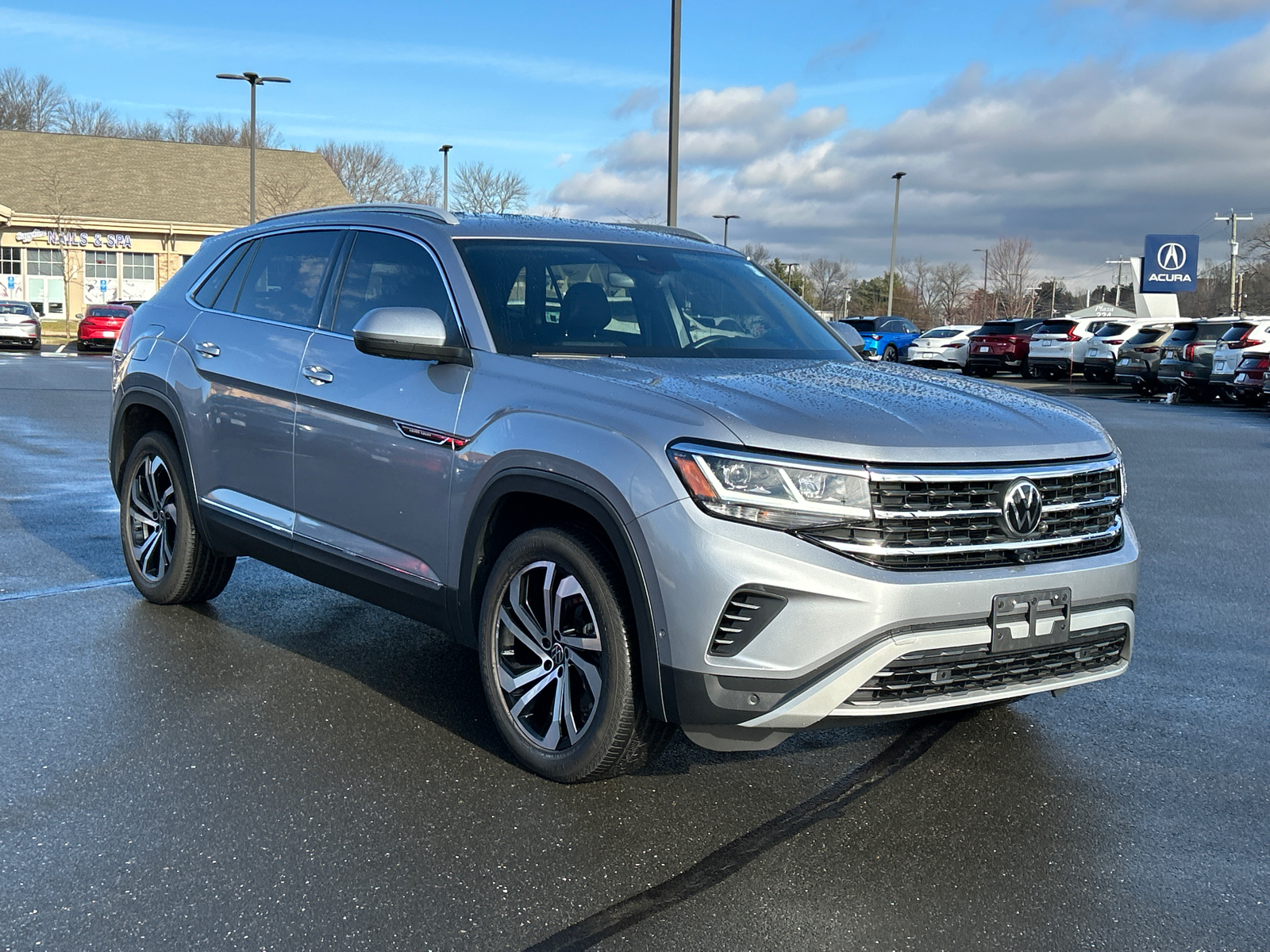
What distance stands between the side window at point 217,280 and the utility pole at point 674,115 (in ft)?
37.2

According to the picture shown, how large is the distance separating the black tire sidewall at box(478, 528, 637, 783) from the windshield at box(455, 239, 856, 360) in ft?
2.49

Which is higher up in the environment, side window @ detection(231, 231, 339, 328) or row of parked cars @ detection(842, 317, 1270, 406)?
row of parked cars @ detection(842, 317, 1270, 406)

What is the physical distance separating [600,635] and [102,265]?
178 feet

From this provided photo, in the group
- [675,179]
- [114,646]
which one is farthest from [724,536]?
[675,179]

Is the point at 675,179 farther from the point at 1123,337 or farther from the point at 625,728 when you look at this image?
the point at 1123,337

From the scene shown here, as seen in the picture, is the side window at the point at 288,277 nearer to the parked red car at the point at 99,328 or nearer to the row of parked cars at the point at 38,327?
the row of parked cars at the point at 38,327

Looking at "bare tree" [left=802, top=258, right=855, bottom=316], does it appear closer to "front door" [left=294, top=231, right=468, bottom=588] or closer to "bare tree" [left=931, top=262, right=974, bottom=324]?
"bare tree" [left=931, top=262, right=974, bottom=324]

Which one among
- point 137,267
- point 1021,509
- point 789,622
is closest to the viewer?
point 789,622

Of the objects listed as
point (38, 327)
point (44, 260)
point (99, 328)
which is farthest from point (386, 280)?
point (44, 260)

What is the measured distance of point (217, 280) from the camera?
6156mm

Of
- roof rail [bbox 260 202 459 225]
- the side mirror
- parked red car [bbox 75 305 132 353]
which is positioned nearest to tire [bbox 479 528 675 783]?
the side mirror

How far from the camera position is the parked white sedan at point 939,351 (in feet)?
134

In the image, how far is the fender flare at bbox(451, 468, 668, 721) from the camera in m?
3.63

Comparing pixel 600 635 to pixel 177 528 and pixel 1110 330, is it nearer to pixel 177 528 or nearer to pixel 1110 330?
pixel 177 528
